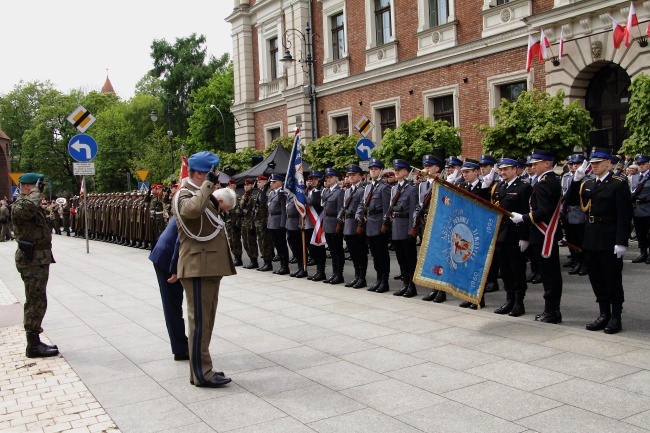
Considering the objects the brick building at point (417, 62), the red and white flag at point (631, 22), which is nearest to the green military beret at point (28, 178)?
the red and white flag at point (631, 22)

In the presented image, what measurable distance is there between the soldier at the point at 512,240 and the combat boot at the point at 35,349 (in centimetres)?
531

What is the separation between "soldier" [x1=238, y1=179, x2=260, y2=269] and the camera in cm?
1479

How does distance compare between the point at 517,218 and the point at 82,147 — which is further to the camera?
the point at 82,147

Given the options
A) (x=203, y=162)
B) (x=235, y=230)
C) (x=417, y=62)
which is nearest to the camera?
(x=203, y=162)

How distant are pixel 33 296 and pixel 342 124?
24.1m

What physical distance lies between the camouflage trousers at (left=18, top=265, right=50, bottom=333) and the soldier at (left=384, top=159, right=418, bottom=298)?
5036mm

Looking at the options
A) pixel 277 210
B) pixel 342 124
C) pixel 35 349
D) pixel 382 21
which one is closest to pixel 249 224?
pixel 277 210

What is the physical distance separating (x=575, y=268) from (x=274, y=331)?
6438 mm

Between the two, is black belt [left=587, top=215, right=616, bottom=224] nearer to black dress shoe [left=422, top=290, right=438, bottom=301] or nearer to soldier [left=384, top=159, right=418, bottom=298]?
black dress shoe [left=422, top=290, right=438, bottom=301]

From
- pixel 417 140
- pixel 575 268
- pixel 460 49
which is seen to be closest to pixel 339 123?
pixel 460 49

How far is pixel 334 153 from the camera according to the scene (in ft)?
73.0

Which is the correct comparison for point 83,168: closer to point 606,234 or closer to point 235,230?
point 235,230

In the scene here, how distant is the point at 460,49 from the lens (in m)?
23.0

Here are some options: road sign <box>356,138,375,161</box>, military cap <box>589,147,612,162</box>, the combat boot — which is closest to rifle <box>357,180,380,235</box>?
Result: military cap <box>589,147,612,162</box>
